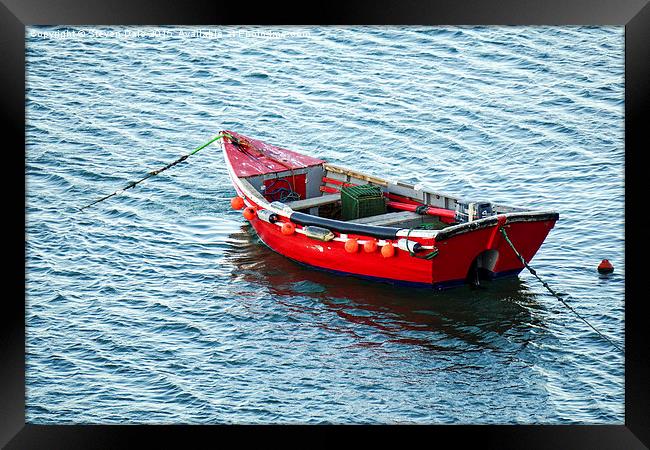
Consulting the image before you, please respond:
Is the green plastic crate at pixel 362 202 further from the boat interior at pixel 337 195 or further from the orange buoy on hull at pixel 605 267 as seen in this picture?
the orange buoy on hull at pixel 605 267

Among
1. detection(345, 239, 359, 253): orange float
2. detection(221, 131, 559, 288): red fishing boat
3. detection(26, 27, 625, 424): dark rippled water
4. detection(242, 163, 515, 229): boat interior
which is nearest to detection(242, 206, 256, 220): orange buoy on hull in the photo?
detection(221, 131, 559, 288): red fishing boat

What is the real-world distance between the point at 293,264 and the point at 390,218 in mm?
2006

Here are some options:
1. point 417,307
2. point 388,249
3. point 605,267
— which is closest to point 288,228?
point 388,249

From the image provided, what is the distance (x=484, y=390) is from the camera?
16969 mm

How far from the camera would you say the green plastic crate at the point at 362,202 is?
22.1 meters

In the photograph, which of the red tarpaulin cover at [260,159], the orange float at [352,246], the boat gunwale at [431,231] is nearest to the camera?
the boat gunwale at [431,231]

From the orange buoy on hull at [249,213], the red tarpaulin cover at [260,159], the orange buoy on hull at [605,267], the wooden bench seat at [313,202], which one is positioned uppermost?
the red tarpaulin cover at [260,159]

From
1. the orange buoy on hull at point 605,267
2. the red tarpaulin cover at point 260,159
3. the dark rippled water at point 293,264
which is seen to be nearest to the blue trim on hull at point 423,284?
the dark rippled water at point 293,264

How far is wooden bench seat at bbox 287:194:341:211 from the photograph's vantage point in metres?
22.6

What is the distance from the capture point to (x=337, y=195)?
23.1 metres

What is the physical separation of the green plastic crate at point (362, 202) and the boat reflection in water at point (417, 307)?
4.42 ft

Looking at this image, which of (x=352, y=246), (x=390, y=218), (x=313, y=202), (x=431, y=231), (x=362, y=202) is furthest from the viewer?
(x=313, y=202)
